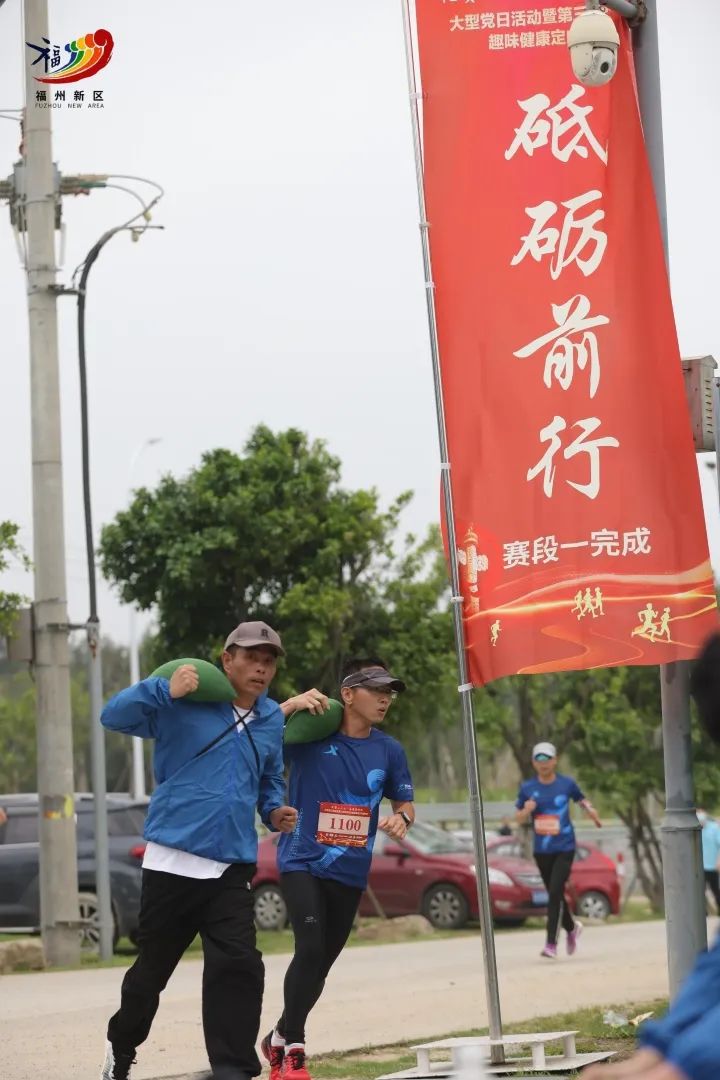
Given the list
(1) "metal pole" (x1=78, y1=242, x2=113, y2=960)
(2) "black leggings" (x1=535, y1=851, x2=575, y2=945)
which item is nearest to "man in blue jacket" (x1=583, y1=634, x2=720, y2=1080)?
(2) "black leggings" (x1=535, y1=851, x2=575, y2=945)

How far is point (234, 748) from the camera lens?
24.1ft

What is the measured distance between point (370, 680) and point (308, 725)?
1.16 ft

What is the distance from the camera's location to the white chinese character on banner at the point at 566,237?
26.5 ft

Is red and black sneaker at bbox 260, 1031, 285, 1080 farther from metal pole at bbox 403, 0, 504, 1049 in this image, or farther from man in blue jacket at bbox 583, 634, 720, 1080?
man in blue jacket at bbox 583, 634, 720, 1080

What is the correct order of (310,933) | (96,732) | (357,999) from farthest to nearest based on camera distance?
(96,732), (357,999), (310,933)

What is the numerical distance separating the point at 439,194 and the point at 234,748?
2838mm

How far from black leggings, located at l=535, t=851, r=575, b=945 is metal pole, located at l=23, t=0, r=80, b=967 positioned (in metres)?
4.78

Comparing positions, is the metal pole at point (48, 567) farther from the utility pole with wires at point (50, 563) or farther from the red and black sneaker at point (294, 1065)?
the red and black sneaker at point (294, 1065)

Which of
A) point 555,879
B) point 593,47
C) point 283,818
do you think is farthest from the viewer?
point 555,879

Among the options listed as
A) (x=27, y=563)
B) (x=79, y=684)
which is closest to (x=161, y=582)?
(x=27, y=563)

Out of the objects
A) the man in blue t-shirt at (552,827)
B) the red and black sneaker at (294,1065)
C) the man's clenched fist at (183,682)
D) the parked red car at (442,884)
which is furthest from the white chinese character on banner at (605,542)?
the parked red car at (442,884)

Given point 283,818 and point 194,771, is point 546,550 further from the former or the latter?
point 194,771

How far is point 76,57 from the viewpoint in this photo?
18.3 metres

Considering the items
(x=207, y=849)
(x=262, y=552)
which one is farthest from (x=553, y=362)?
(x=262, y=552)
